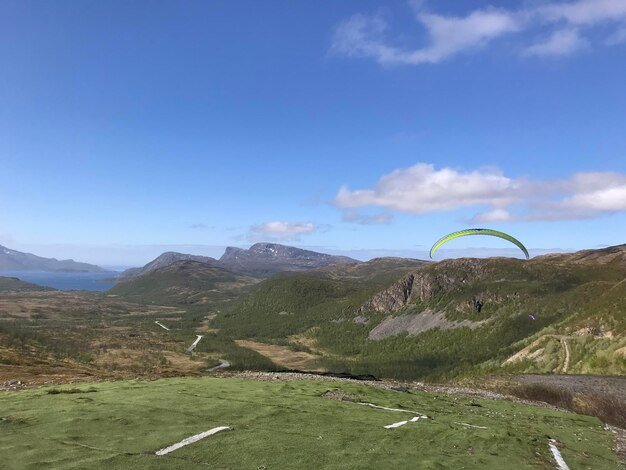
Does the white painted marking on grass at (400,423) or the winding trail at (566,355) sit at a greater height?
the white painted marking on grass at (400,423)

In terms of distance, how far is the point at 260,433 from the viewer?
20234mm

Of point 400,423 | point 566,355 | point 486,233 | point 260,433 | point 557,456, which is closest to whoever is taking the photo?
point 260,433

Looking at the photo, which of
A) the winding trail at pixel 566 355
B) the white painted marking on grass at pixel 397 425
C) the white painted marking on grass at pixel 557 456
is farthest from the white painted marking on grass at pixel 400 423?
the winding trail at pixel 566 355

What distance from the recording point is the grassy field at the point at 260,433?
16531 millimetres

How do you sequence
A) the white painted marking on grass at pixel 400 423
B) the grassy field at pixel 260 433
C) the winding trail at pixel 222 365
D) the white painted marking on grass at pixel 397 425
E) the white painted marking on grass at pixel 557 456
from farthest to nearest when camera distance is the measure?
the winding trail at pixel 222 365 → the white painted marking on grass at pixel 400 423 → the white painted marking on grass at pixel 397 425 → the white painted marking on grass at pixel 557 456 → the grassy field at pixel 260 433

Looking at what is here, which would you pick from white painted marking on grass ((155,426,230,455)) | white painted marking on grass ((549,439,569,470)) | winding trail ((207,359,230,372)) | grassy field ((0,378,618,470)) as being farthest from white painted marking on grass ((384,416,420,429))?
winding trail ((207,359,230,372))

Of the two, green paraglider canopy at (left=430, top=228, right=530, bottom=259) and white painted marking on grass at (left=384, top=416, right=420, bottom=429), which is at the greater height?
green paraglider canopy at (left=430, top=228, right=530, bottom=259)

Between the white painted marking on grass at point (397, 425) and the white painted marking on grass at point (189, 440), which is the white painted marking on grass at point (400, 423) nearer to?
the white painted marking on grass at point (397, 425)

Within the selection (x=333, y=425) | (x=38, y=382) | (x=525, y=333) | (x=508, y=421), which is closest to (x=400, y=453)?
(x=333, y=425)

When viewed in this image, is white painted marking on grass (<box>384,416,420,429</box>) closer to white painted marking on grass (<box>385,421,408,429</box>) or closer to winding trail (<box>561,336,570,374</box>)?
white painted marking on grass (<box>385,421,408,429</box>)

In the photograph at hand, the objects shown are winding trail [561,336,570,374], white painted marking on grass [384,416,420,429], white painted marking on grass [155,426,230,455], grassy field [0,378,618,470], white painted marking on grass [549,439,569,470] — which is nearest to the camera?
grassy field [0,378,618,470]

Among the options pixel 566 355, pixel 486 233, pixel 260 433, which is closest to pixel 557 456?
pixel 260 433

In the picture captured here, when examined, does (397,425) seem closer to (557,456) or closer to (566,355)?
(557,456)

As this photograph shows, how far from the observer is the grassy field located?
1653 centimetres
